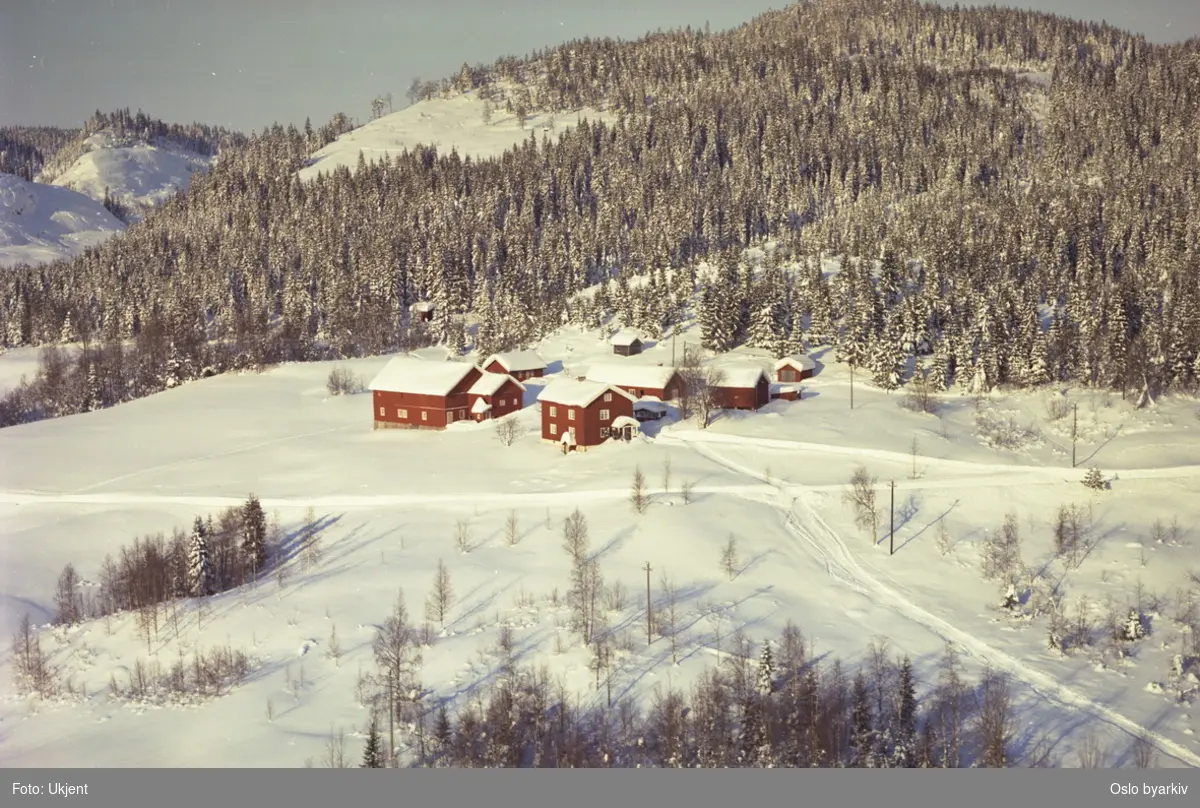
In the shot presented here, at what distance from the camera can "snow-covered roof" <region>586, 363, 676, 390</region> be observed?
62.6 meters

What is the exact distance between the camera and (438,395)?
A: 61125 millimetres

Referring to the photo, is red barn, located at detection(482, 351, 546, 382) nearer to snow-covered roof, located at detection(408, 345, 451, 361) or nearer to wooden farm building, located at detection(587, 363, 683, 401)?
wooden farm building, located at detection(587, 363, 683, 401)

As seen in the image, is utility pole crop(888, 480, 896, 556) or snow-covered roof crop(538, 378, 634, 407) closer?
utility pole crop(888, 480, 896, 556)

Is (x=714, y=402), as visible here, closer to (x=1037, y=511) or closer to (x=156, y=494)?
(x=1037, y=511)

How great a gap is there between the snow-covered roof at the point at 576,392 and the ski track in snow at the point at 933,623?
8168 millimetres

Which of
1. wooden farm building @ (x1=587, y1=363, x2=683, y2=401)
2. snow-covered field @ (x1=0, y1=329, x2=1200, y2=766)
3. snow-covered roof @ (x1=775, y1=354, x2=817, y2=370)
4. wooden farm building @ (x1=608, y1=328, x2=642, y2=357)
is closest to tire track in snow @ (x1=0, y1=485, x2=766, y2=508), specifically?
snow-covered field @ (x1=0, y1=329, x2=1200, y2=766)

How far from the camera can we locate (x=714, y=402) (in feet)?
196

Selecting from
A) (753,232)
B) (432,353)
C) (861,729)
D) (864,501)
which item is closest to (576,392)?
(864,501)

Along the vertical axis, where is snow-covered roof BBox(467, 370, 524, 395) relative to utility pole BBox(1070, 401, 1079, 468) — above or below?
above

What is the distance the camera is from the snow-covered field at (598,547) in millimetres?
31016

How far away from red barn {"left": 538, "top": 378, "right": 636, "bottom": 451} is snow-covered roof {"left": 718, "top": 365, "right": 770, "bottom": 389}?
7630mm

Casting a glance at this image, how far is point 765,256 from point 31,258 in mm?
144679

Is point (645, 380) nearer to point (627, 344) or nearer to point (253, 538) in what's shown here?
point (627, 344)

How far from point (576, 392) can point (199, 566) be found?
71.9ft
